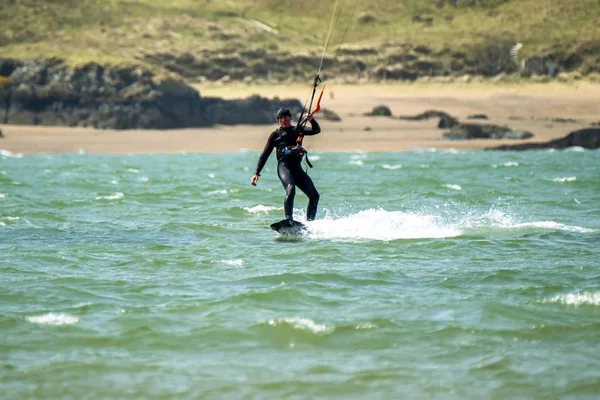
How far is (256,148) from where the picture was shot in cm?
4778

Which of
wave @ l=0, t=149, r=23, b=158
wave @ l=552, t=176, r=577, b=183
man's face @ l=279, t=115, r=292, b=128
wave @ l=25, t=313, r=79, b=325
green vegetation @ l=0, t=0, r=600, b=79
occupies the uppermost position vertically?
green vegetation @ l=0, t=0, r=600, b=79

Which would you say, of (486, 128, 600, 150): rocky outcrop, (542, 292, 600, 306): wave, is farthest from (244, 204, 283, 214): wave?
(486, 128, 600, 150): rocky outcrop

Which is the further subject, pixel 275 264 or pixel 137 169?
pixel 137 169

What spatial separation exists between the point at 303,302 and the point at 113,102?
43.9 m

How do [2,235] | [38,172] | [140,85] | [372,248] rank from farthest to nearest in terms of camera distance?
[140,85], [38,172], [2,235], [372,248]

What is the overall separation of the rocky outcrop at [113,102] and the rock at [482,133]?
883cm

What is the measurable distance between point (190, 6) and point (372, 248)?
67.0 m

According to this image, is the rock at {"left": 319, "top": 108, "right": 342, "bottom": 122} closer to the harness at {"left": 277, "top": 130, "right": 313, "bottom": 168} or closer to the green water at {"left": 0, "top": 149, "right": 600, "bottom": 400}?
the green water at {"left": 0, "top": 149, "right": 600, "bottom": 400}

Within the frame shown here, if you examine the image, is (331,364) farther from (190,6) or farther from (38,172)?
(190,6)

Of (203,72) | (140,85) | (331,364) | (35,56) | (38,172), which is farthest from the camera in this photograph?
(203,72)

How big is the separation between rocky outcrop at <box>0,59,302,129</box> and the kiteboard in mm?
37442

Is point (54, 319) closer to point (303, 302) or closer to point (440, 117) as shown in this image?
point (303, 302)

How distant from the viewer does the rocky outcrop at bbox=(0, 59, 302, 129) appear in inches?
2071

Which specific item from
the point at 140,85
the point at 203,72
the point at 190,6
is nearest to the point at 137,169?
the point at 140,85
